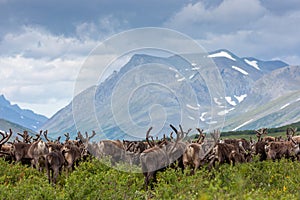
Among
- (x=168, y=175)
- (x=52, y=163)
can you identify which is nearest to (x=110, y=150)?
(x=52, y=163)

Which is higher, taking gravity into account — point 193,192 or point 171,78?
point 171,78

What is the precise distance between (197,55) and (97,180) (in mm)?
9970

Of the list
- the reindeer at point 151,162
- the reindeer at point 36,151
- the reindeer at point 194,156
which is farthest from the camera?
the reindeer at point 36,151

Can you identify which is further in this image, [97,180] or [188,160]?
[188,160]

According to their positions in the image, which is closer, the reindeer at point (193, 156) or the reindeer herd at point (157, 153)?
the reindeer herd at point (157, 153)

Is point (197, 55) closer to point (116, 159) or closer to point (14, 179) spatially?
point (116, 159)

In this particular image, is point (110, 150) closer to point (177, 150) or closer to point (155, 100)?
point (177, 150)

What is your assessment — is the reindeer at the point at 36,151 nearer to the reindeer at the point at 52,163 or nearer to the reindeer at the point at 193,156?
the reindeer at the point at 52,163

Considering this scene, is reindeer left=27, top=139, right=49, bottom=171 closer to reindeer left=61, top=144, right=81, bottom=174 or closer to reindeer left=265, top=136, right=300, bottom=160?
reindeer left=61, top=144, right=81, bottom=174

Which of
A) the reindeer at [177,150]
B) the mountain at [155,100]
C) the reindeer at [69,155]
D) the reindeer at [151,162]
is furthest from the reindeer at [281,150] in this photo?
the reindeer at [69,155]

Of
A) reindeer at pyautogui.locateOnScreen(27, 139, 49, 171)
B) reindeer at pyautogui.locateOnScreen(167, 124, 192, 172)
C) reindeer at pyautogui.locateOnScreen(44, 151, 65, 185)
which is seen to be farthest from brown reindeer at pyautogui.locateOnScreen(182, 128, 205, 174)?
reindeer at pyautogui.locateOnScreen(27, 139, 49, 171)

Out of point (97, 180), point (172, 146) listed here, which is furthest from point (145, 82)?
point (97, 180)

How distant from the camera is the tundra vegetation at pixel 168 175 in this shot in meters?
16.9

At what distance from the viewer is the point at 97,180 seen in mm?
17766
